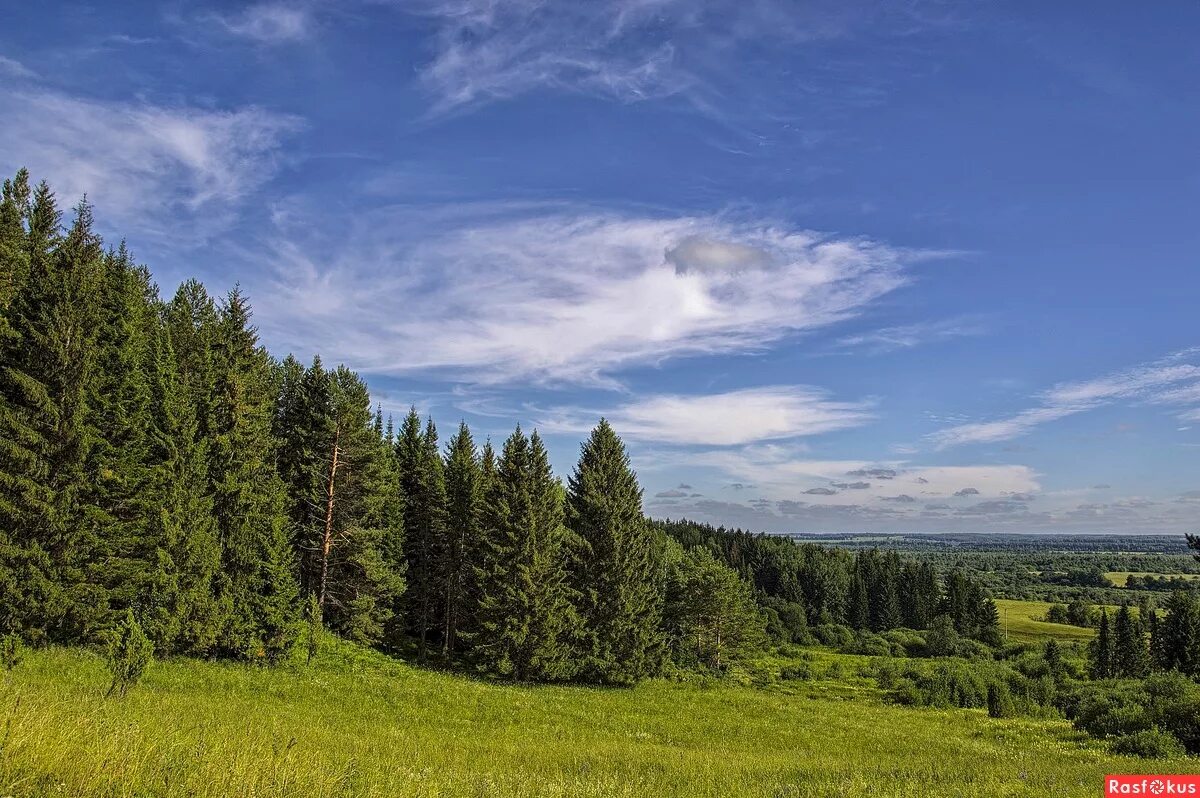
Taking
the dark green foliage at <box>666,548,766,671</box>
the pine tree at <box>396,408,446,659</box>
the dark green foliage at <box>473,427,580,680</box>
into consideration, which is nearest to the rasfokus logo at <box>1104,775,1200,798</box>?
the dark green foliage at <box>473,427,580,680</box>

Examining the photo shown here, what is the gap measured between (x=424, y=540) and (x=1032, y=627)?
134 m

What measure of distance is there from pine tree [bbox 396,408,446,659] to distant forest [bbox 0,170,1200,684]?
210 millimetres

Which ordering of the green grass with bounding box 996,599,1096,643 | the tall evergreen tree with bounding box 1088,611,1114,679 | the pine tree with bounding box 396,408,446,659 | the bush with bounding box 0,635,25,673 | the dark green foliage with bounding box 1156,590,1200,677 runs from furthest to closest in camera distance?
the green grass with bounding box 996,599,1096,643, the tall evergreen tree with bounding box 1088,611,1114,679, the dark green foliage with bounding box 1156,590,1200,677, the pine tree with bounding box 396,408,446,659, the bush with bounding box 0,635,25,673

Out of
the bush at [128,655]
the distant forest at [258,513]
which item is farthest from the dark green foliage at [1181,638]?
the bush at [128,655]

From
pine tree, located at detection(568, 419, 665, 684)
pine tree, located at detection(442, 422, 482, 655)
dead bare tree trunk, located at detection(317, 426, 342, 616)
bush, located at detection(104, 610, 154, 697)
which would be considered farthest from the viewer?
pine tree, located at detection(442, 422, 482, 655)

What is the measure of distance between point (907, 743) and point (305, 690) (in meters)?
23.5

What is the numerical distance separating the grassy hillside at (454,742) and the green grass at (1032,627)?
104 meters

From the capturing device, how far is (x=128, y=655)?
1510 centimetres

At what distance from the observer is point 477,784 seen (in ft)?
35.3

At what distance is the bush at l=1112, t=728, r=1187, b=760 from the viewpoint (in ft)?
71.6

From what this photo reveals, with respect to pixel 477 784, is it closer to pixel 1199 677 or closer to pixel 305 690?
pixel 305 690

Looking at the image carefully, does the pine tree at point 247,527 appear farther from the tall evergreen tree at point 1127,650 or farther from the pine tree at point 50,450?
the tall evergreen tree at point 1127,650

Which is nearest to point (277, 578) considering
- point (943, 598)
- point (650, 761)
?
point (650, 761)

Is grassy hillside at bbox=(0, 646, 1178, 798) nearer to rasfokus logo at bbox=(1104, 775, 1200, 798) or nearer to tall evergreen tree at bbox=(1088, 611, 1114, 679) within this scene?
rasfokus logo at bbox=(1104, 775, 1200, 798)
